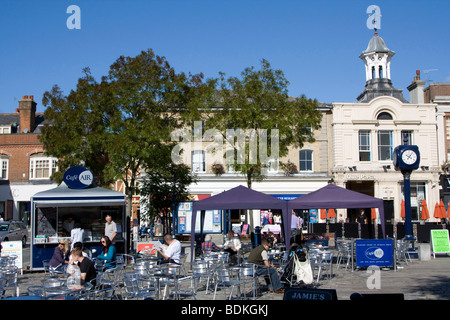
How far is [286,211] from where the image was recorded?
15.5 m

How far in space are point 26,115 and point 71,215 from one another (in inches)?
1248

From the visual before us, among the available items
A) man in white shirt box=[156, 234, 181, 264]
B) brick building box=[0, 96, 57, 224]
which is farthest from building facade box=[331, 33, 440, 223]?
man in white shirt box=[156, 234, 181, 264]

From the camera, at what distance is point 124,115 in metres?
25.0

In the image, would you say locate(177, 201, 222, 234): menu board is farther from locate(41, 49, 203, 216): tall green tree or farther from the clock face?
the clock face

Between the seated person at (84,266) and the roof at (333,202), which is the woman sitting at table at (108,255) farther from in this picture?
the roof at (333,202)

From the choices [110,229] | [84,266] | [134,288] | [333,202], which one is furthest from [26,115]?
[134,288]

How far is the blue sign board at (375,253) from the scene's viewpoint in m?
15.3

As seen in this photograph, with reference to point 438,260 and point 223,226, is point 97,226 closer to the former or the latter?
point 223,226

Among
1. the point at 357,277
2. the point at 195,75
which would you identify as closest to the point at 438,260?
the point at 357,277

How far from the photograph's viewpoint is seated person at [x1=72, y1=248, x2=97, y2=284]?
1004 centimetres

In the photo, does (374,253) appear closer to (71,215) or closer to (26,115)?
(71,215)

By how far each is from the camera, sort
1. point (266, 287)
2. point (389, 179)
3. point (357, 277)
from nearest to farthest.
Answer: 1. point (266, 287)
2. point (357, 277)
3. point (389, 179)

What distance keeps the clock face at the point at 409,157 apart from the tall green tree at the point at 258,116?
6.90 m

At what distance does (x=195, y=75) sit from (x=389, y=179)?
18895 mm
